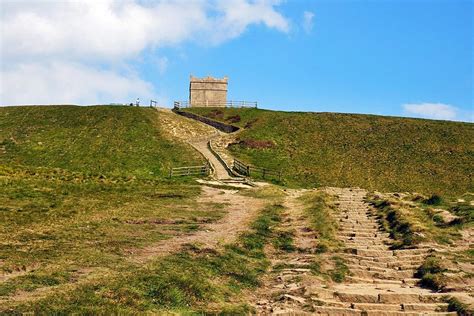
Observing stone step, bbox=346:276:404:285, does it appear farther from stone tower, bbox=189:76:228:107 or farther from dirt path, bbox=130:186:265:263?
stone tower, bbox=189:76:228:107

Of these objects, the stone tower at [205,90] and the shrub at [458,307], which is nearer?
the shrub at [458,307]

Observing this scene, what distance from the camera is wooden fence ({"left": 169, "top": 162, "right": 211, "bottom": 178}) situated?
50.9 m

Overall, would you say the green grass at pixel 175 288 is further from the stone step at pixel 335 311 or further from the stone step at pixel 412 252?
the stone step at pixel 412 252

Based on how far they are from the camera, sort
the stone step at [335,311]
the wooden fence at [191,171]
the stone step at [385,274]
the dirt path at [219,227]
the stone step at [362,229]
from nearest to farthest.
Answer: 1. the stone step at [335,311]
2. the stone step at [385,274]
3. the dirt path at [219,227]
4. the stone step at [362,229]
5. the wooden fence at [191,171]

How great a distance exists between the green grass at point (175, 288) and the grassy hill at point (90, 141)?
32.9m

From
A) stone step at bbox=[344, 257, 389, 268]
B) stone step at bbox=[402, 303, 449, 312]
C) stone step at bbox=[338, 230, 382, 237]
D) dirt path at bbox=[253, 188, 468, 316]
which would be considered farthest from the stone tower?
stone step at bbox=[402, 303, 449, 312]

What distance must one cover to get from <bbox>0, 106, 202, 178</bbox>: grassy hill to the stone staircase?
32005 mm

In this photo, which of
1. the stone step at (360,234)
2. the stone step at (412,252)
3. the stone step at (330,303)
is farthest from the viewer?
the stone step at (360,234)

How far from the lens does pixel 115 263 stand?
17.2m

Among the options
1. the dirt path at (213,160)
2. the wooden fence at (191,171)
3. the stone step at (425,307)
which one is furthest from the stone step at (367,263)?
the wooden fence at (191,171)

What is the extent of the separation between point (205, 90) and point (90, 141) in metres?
47.1

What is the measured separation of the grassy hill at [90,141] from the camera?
56375 mm

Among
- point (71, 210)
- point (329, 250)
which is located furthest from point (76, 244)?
point (329, 250)

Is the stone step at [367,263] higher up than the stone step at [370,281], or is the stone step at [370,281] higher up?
the stone step at [367,263]
